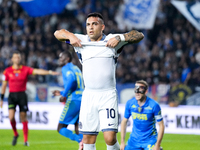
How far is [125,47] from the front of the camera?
1802cm

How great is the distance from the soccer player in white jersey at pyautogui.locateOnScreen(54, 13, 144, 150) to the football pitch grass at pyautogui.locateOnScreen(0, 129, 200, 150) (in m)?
3.99

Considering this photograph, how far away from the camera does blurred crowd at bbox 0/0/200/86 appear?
16.1 metres

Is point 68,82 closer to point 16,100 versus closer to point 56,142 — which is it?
point 16,100

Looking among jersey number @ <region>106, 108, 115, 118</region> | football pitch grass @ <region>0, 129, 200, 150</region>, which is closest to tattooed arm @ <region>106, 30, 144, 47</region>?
jersey number @ <region>106, 108, 115, 118</region>

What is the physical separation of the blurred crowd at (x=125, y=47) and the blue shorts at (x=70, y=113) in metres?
7.48

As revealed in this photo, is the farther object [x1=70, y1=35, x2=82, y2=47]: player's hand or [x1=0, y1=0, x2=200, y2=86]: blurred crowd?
[x1=0, y1=0, x2=200, y2=86]: blurred crowd

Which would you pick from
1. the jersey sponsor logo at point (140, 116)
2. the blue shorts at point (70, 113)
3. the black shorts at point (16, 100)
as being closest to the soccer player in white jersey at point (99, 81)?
the jersey sponsor logo at point (140, 116)

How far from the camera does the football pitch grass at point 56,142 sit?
9351 mm

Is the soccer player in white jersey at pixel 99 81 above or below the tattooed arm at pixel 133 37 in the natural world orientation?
below

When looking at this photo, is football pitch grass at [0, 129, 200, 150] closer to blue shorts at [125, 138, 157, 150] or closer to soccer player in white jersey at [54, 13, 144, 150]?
blue shorts at [125, 138, 157, 150]

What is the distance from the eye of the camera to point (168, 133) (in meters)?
12.1

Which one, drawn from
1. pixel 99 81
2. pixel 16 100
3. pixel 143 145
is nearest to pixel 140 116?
pixel 143 145

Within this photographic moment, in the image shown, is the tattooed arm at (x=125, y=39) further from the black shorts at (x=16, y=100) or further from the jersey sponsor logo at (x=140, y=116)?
the black shorts at (x=16, y=100)

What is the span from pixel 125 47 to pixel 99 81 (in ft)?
42.1
